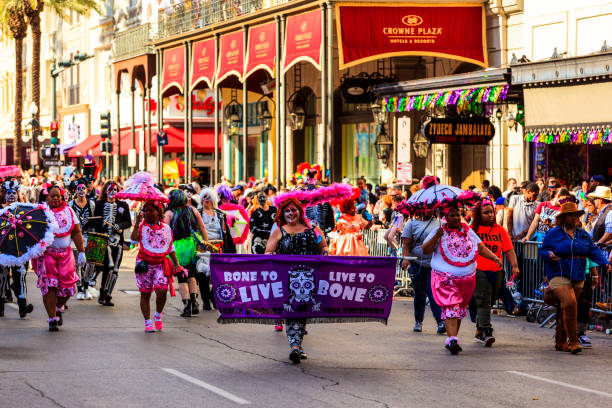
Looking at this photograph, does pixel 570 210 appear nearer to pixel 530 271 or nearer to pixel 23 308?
pixel 530 271

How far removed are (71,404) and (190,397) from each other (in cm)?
92

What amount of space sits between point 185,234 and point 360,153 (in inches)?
706

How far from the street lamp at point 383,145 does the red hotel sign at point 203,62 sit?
4.72 meters

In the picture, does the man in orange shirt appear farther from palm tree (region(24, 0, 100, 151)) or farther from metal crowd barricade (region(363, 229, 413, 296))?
palm tree (region(24, 0, 100, 151))

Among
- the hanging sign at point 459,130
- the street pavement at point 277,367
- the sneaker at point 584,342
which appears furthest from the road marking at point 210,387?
the hanging sign at point 459,130

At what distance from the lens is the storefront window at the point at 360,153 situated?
3203 centimetres

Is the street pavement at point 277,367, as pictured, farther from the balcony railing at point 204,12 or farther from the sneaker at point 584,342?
the balcony railing at point 204,12

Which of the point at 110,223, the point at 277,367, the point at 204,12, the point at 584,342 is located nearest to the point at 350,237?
the point at 110,223

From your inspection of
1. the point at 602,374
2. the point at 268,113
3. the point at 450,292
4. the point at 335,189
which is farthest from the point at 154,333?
the point at 268,113

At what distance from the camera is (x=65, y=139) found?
6391 centimetres

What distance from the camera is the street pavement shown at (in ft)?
30.2

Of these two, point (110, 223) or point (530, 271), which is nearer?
point (530, 271)

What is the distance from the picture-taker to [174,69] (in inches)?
1355

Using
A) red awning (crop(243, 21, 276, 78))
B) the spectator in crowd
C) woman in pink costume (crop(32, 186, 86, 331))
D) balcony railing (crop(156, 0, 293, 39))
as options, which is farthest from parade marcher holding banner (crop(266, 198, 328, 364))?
red awning (crop(243, 21, 276, 78))
